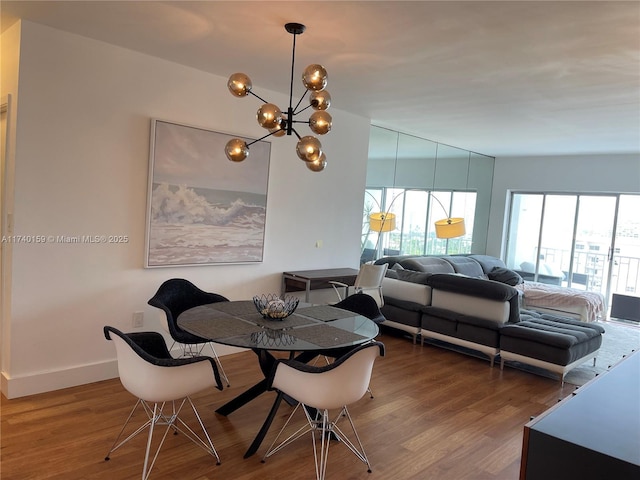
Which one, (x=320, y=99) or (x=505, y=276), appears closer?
(x=320, y=99)

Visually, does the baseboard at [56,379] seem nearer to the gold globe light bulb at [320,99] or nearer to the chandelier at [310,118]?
the chandelier at [310,118]

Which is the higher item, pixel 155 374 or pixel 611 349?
pixel 155 374

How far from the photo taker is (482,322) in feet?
15.4

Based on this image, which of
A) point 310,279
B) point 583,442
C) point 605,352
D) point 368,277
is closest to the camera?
point 583,442

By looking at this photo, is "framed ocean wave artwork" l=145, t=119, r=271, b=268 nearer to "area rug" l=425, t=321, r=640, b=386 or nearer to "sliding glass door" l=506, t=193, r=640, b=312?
"area rug" l=425, t=321, r=640, b=386

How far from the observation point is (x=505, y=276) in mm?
7348

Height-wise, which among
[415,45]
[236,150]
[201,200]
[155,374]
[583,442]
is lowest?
[155,374]

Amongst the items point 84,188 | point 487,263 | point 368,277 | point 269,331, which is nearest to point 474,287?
point 368,277

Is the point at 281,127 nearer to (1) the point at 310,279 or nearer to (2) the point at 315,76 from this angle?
(2) the point at 315,76

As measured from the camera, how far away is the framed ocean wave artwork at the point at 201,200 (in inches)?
155

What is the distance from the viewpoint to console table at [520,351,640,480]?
1037mm

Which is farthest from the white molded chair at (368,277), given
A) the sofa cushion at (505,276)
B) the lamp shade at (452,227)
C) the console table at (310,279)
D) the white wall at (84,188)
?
the sofa cushion at (505,276)

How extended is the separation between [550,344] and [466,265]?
119 inches

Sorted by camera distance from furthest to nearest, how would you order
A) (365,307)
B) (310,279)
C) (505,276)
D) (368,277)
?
(505,276), (368,277), (310,279), (365,307)
